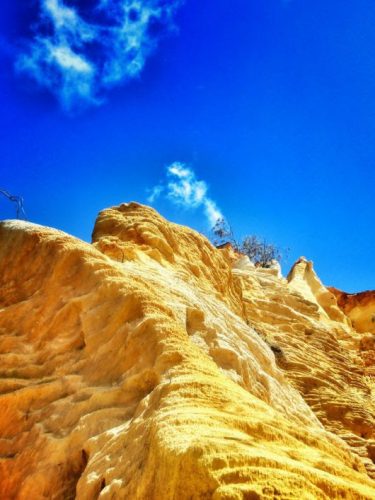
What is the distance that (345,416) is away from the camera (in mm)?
8914

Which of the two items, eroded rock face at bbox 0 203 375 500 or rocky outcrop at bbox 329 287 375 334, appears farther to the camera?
rocky outcrop at bbox 329 287 375 334

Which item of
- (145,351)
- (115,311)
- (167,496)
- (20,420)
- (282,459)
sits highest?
(115,311)

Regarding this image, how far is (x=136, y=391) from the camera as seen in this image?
12.4 ft

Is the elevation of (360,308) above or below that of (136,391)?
above

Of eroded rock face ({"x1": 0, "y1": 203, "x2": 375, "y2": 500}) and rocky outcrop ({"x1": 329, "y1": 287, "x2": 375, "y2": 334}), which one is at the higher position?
rocky outcrop ({"x1": 329, "y1": 287, "x2": 375, "y2": 334})

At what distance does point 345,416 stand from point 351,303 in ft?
70.9

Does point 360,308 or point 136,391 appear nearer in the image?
point 136,391

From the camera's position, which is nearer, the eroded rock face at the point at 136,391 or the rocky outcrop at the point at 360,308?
the eroded rock face at the point at 136,391

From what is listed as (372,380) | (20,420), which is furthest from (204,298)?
(372,380)

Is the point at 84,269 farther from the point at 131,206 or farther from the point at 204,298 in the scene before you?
the point at 131,206

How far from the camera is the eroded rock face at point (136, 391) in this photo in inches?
92.8

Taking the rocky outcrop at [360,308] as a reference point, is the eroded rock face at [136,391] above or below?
below

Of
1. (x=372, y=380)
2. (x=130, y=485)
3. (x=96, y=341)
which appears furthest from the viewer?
(x=372, y=380)

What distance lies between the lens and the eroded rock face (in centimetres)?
236
